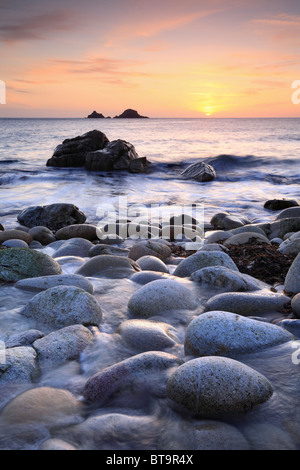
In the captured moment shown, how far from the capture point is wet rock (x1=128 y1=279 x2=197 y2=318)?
12.0 feet

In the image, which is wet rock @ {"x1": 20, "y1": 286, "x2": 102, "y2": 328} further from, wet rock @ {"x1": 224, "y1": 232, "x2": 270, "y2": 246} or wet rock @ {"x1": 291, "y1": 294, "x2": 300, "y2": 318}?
wet rock @ {"x1": 224, "y1": 232, "x2": 270, "y2": 246}

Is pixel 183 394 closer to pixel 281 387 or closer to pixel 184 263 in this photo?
pixel 281 387

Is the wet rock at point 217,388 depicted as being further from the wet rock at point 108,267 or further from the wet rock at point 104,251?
the wet rock at point 104,251

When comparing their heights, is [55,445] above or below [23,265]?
below

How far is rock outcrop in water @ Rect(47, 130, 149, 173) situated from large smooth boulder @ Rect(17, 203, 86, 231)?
9.88 m

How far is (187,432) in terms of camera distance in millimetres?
2086

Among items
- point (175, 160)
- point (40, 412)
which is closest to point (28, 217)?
point (40, 412)

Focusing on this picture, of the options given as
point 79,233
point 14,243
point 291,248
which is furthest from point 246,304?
point 79,233

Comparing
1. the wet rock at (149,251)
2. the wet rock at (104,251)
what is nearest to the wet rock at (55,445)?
the wet rock at (149,251)

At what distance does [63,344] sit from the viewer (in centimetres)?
288

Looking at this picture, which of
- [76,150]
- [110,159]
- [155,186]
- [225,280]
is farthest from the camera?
[76,150]

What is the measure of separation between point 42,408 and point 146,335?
1046 millimetres

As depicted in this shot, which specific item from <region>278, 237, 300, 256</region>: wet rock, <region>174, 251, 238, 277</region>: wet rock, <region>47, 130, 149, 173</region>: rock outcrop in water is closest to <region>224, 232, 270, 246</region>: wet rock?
<region>278, 237, 300, 256</region>: wet rock

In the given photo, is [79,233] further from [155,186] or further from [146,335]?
[155,186]
